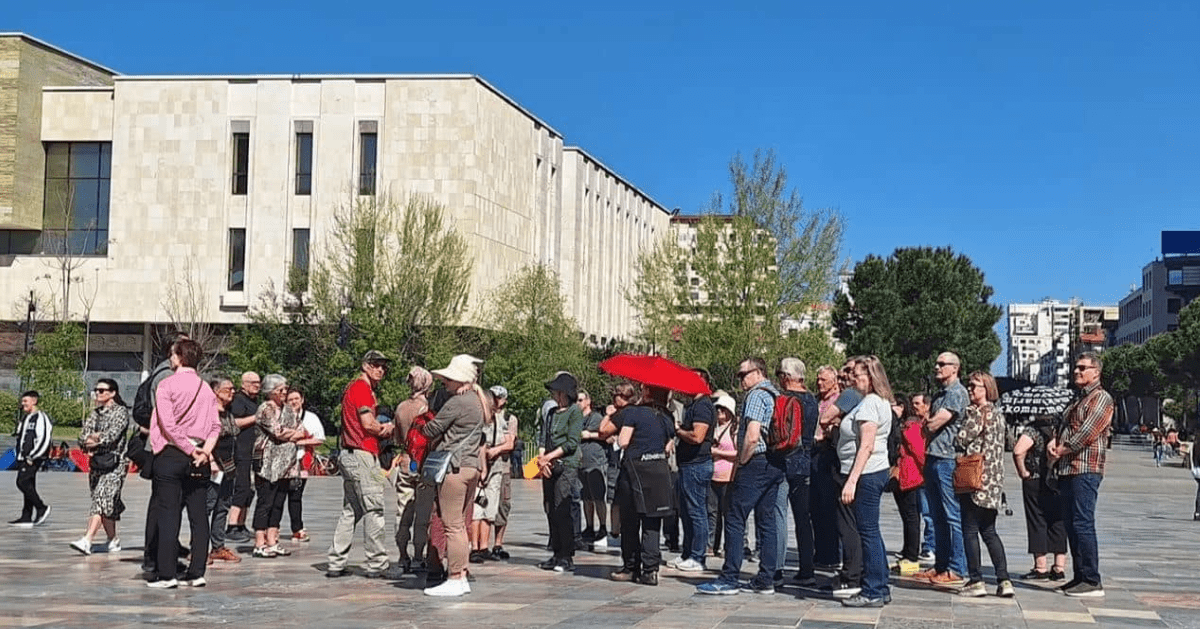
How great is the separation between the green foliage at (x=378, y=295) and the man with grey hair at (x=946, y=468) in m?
33.1

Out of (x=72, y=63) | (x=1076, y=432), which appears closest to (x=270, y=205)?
(x=72, y=63)

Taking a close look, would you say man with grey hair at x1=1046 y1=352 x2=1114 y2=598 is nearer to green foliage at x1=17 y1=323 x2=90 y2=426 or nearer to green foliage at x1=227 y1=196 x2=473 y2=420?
green foliage at x1=227 y1=196 x2=473 y2=420

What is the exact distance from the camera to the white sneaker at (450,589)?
35.9 feet

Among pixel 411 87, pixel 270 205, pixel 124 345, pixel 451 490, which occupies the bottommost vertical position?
pixel 451 490

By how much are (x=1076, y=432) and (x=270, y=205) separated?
2001 inches

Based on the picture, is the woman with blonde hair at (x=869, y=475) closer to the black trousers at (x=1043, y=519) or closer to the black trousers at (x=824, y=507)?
the black trousers at (x=824, y=507)

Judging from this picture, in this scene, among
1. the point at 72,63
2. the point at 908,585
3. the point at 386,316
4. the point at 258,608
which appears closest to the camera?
the point at 258,608

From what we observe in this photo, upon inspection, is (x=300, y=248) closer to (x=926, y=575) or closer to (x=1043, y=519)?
(x=926, y=575)

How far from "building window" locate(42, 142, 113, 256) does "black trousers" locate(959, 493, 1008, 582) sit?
2137 inches

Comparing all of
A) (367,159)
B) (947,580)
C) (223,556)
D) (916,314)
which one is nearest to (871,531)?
(947,580)

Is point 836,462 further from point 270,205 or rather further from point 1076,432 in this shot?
point 270,205

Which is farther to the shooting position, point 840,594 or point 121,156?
point 121,156

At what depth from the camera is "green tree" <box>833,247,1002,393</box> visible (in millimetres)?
70000

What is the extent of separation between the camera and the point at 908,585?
482 inches
